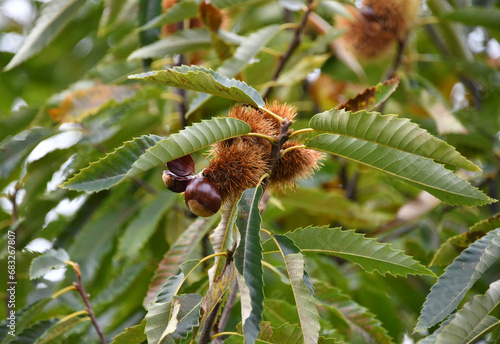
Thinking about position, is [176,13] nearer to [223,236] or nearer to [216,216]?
[216,216]

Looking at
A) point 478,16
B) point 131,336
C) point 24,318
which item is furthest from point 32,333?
point 478,16

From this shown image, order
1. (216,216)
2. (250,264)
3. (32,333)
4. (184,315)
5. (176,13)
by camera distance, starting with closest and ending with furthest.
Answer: (250,264) → (184,315) → (32,333) → (216,216) → (176,13)

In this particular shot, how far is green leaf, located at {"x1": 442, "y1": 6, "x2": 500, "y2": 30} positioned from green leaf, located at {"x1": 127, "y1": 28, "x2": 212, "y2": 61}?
40.9 inches

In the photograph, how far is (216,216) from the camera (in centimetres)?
150

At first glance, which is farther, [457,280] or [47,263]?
[47,263]

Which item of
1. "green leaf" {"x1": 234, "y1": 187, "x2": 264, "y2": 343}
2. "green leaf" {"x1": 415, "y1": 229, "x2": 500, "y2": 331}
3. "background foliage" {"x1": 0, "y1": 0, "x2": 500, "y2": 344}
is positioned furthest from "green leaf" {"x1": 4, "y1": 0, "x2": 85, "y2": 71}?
"green leaf" {"x1": 415, "y1": 229, "x2": 500, "y2": 331}

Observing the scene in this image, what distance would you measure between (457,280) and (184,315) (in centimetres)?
53

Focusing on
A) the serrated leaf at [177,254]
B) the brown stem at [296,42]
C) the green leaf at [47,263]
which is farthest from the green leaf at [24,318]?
the brown stem at [296,42]

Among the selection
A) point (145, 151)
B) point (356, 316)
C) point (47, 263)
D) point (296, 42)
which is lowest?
point (356, 316)

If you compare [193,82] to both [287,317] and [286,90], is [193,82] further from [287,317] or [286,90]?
[286,90]

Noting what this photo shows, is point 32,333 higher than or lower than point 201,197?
lower

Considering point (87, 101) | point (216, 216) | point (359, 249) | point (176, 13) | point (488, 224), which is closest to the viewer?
point (359, 249)

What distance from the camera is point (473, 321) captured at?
951 millimetres

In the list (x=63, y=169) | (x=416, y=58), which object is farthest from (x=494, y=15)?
(x=63, y=169)
